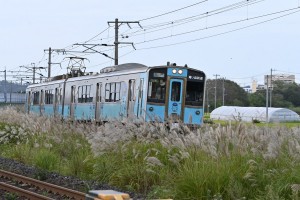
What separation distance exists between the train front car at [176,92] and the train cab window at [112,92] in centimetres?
242

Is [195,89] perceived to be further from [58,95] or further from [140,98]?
[58,95]

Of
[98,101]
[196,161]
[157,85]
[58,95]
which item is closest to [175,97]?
[157,85]

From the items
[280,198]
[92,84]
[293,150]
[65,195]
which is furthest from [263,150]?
[92,84]

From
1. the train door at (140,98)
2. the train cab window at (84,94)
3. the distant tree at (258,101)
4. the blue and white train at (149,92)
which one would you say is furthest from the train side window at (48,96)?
the distant tree at (258,101)

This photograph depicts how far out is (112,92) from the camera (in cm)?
2311

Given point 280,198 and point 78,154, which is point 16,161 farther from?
point 280,198

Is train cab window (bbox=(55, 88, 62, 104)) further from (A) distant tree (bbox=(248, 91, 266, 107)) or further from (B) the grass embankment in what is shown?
(A) distant tree (bbox=(248, 91, 266, 107))

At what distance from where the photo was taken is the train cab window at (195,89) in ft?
69.9

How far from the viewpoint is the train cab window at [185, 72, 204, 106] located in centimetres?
2130

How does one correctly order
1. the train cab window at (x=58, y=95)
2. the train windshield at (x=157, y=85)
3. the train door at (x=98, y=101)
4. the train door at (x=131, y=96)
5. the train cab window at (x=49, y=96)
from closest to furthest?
1. the train windshield at (x=157, y=85)
2. the train door at (x=131, y=96)
3. the train door at (x=98, y=101)
4. the train cab window at (x=58, y=95)
5. the train cab window at (x=49, y=96)

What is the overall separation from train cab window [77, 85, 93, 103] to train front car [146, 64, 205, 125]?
5.89 meters

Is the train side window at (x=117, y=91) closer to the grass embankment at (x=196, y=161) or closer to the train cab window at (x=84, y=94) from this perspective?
the train cab window at (x=84, y=94)

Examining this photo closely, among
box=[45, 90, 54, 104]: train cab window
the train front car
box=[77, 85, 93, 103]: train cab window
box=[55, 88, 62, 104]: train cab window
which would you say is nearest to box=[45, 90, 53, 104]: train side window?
box=[45, 90, 54, 104]: train cab window

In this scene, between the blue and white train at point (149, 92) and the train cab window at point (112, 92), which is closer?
the blue and white train at point (149, 92)
